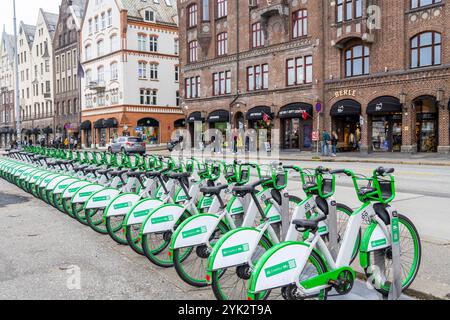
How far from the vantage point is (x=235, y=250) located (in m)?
4.14

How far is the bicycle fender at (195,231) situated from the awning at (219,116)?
1387 inches

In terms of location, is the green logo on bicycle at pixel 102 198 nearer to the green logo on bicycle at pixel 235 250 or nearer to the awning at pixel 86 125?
the green logo on bicycle at pixel 235 250

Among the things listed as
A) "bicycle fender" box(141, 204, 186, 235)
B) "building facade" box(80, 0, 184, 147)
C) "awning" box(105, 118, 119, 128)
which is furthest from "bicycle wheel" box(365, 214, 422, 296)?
"awning" box(105, 118, 119, 128)

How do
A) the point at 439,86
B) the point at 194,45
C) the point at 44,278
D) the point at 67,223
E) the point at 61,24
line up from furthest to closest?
the point at 61,24 → the point at 194,45 → the point at 439,86 → the point at 67,223 → the point at 44,278

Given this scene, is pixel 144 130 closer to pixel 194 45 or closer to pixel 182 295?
pixel 194 45

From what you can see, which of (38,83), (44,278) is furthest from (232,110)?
(38,83)

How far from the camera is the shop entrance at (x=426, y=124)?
1072 inches

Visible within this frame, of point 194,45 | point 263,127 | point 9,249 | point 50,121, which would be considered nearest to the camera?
point 9,249

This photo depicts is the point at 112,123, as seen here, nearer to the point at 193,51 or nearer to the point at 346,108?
the point at 193,51

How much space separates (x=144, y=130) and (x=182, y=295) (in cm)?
4887

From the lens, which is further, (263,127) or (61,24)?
(61,24)

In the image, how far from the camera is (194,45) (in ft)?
144

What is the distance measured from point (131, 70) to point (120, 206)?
47066 mm

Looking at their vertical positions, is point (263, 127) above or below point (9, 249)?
above
